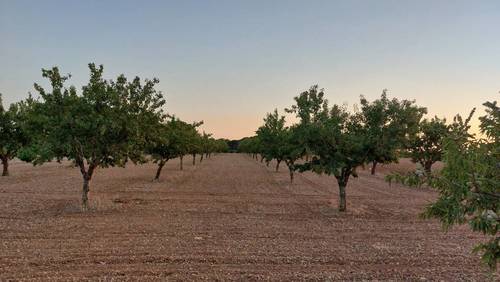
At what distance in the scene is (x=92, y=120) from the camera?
19781 millimetres

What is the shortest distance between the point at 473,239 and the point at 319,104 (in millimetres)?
10788

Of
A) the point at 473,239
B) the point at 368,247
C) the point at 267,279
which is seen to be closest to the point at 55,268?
the point at 267,279

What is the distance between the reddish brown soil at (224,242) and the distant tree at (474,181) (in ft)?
19.4

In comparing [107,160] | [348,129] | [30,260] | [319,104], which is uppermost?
[319,104]

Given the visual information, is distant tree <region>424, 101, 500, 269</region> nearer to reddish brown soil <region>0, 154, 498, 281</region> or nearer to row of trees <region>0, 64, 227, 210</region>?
reddish brown soil <region>0, 154, 498, 281</region>

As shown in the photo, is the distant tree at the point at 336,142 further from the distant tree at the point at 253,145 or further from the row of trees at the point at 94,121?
the distant tree at the point at 253,145

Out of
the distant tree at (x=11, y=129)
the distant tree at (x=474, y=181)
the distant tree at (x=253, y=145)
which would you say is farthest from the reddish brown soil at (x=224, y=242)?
the distant tree at (x=253, y=145)

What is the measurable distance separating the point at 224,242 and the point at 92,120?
9.59 m

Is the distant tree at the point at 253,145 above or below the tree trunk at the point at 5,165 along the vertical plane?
above

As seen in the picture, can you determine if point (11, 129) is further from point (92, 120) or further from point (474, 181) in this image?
point (474, 181)

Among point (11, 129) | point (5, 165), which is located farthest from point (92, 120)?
point (5, 165)

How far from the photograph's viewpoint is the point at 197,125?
48.3m

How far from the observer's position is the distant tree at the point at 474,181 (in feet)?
16.2

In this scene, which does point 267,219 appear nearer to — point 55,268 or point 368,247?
point 368,247
